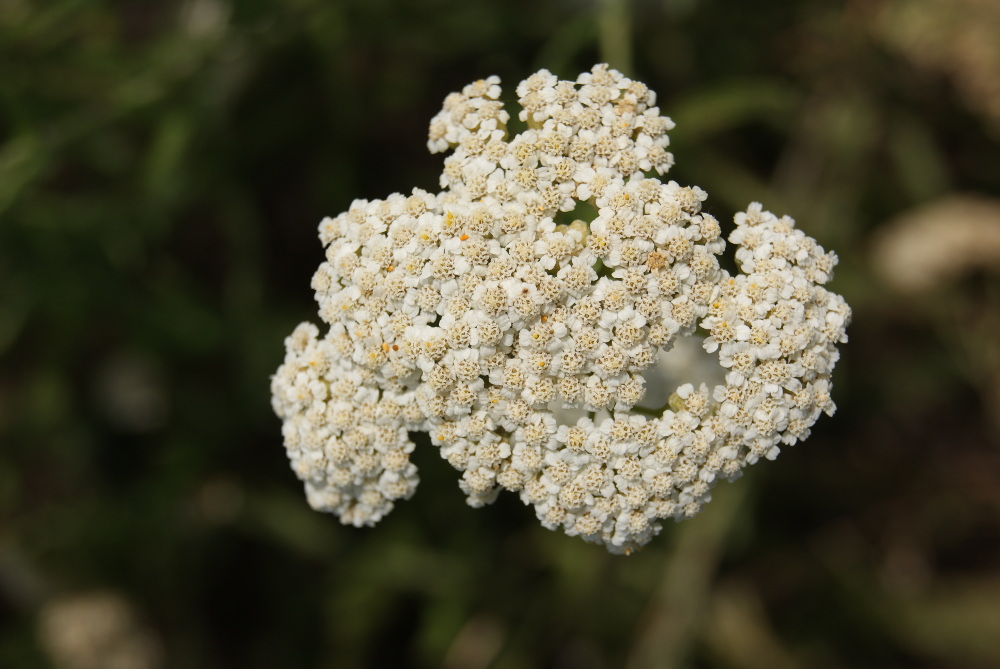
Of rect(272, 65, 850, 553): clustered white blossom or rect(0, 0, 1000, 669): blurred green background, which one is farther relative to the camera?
rect(0, 0, 1000, 669): blurred green background

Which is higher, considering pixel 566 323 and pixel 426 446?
pixel 426 446

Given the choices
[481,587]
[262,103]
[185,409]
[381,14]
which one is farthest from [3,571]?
[381,14]

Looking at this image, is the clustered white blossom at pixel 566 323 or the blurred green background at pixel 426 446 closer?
the clustered white blossom at pixel 566 323

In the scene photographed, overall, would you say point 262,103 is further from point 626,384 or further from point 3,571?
point 626,384
